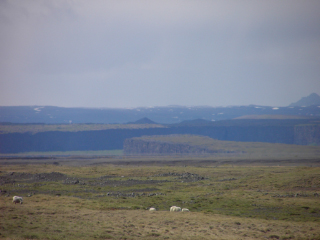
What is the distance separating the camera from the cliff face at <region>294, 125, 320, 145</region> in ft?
494

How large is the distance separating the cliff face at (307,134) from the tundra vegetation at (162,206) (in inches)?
4311

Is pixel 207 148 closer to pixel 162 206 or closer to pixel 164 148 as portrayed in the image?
pixel 164 148

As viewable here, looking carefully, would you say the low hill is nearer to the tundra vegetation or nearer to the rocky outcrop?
the rocky outcrop

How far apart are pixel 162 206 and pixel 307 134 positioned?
13760 cm

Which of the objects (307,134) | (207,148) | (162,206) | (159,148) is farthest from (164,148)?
(162,206)

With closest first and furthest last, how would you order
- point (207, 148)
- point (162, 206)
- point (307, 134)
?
1. point (162, 206)
2. point (207, 148)
3. point (307, 134)

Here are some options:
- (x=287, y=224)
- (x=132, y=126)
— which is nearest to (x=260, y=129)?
(x=132, y=126)

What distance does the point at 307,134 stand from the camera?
6112 inches

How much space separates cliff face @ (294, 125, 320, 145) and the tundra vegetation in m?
110

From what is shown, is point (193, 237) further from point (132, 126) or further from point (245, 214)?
point (132, 126)

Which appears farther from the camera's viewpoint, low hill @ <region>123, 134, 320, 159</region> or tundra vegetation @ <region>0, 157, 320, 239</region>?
low hill @ <region>123, 134, 320, 159</region>

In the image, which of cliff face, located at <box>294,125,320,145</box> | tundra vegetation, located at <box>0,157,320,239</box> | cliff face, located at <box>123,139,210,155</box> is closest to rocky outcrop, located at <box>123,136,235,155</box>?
cliff face, located at <box>123,139,210,155</box>

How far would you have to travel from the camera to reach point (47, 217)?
82.4 feet

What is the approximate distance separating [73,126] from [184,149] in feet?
295
